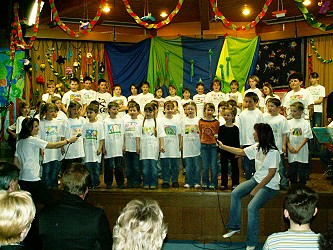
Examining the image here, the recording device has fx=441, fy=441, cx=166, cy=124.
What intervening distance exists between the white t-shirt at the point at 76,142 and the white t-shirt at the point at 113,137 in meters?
0.42

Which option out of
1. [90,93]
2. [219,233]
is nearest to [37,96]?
[90,93]

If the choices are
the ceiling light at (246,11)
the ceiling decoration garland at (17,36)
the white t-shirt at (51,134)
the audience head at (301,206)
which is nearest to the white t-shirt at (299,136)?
the white t-shirt at (51,134)

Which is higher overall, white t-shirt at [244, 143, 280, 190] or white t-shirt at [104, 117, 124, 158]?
white t-shirt at [104, 117, 124, 158]

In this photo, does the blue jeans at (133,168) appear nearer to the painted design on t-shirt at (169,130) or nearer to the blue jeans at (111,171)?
the blue jeans at (111,171)

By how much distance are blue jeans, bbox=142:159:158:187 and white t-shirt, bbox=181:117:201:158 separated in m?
0.55

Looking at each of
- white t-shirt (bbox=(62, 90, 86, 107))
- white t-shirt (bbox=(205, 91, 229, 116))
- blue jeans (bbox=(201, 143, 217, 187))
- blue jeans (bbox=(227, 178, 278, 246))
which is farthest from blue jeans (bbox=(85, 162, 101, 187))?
white t-shirt (bbox=(205, 91, 229, 116))

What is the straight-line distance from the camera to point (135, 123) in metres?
7.46

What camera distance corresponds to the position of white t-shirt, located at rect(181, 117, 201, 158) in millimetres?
7348

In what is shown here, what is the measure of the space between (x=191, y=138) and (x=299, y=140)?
174 centimetres

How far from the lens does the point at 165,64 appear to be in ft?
40.8

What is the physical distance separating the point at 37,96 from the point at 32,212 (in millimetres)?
10474

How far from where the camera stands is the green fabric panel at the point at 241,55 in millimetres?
11891

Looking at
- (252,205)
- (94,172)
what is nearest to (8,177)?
(252,205)

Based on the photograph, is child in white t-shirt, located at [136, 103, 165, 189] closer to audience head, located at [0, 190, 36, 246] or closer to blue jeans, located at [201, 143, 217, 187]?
blue jeans, located at [201, 143, 217, 187]
